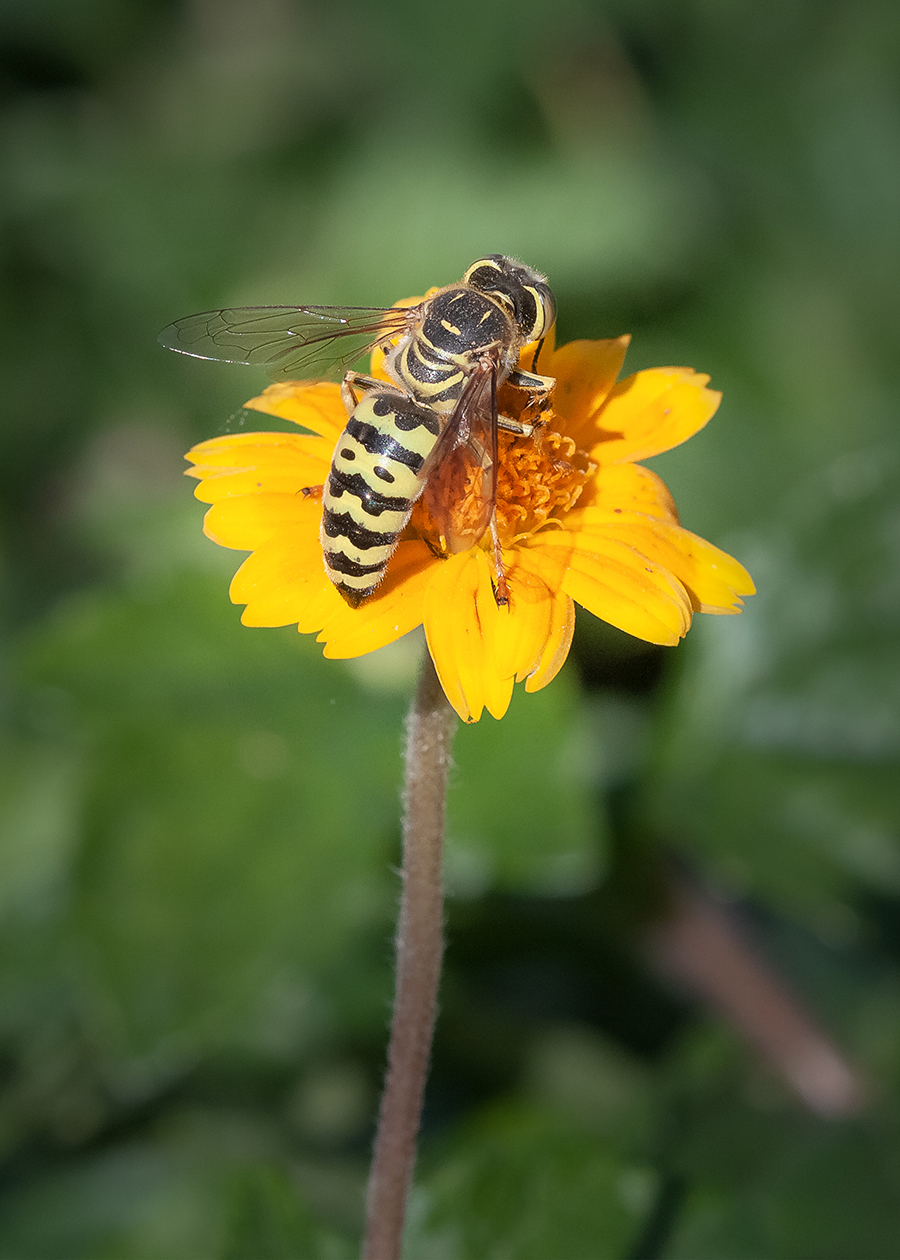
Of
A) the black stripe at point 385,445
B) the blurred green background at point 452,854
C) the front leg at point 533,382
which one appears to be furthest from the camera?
the blurred green background at point 452,854

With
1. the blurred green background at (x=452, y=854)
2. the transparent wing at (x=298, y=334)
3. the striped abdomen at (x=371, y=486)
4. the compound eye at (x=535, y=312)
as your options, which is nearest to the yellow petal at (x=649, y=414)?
the compound eye at (x=535, y=312)

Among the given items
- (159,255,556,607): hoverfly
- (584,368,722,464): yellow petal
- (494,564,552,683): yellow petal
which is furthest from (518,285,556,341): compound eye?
(494,564,552,683): yellow petal

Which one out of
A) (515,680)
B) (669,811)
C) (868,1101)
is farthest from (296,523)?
(868,1101)

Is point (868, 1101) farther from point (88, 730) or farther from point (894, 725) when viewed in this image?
point (88, 730)

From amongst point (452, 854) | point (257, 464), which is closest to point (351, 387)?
point (257, 464)

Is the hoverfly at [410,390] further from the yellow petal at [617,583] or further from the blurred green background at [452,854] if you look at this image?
the blurred green background at [452,854]

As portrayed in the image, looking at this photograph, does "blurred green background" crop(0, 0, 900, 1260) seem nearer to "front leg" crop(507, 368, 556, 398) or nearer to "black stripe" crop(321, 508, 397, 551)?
"black stripe" crop(321, 508, 397, 551)
